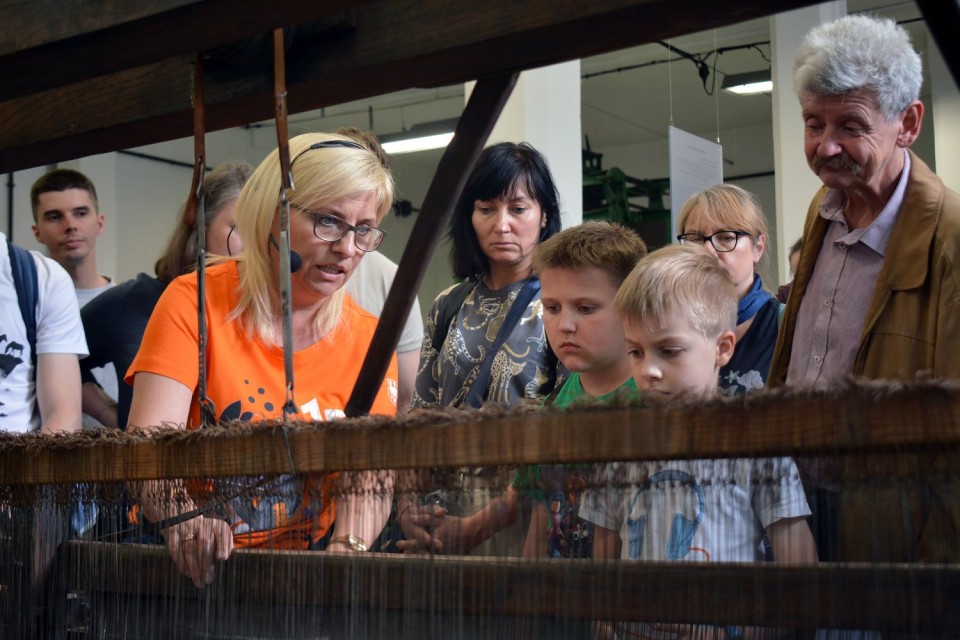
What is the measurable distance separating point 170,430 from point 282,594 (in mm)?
223

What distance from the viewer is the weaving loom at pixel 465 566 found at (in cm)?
88

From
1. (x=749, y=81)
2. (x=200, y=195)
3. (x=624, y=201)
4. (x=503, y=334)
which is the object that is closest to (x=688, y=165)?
(x=503, y=334)

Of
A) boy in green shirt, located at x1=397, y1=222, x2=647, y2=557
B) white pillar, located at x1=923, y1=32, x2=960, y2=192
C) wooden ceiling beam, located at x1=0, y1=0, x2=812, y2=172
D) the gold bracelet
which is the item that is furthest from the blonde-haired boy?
white pillar, located at x1=923, y1=32, x2=960, y2=192

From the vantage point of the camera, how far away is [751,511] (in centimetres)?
94

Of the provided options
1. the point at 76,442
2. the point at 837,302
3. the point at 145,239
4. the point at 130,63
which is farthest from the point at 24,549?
the point at 145,239

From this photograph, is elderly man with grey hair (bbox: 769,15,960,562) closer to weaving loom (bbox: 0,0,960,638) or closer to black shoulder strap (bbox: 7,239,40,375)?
weaving loom (bbox: 0,0,960,638)

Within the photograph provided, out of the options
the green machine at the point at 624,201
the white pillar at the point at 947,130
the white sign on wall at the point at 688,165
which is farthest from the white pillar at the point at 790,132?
the green machine at the point at 624,201

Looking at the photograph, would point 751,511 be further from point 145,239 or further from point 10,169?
point 145,239

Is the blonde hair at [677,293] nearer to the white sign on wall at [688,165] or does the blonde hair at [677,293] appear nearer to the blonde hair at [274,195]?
the blonde hair at [274,195]

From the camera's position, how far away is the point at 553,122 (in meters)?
5.00

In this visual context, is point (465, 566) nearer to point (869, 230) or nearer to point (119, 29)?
point (119, 29)

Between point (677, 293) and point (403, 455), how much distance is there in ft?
2.37

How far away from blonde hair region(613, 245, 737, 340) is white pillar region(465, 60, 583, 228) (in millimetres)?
3076

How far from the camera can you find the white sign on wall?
15.5ft
